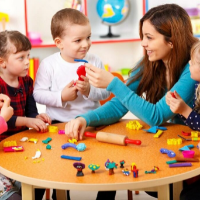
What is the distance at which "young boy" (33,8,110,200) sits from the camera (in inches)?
73.1

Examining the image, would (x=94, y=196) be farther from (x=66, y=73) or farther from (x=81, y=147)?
(x=81, y=147)

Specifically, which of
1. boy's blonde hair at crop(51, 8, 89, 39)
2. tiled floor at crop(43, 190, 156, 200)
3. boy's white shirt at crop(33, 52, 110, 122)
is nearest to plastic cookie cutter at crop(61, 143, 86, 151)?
boy's white shirt at crop(33, 52, 110, 122)

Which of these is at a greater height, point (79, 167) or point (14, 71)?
point (14, 71)

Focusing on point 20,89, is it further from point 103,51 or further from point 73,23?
point 103,51

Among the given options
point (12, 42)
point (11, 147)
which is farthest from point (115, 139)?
point (12, 42)

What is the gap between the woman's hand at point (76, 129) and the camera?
146 centimetres

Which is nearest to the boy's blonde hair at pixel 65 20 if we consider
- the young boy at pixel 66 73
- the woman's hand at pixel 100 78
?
the young boy at pixel 66 73

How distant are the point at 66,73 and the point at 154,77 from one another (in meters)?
0.45

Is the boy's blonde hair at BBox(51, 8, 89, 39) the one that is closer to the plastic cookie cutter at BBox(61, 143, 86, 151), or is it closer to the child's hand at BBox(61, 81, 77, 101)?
the child's hand at BBox(61, 81, 77, 101)

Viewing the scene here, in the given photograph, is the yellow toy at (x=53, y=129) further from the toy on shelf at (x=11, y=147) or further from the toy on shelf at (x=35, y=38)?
the toy on shelf at (x=35, y=38)

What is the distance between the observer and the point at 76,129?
4.80 ft

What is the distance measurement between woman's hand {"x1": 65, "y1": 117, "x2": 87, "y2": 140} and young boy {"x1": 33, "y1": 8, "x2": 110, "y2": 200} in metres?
0.31

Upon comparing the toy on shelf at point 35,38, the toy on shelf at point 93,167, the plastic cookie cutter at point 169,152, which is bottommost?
the plastic cookie cutter at point 169,152

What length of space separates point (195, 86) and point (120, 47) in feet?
8.36
